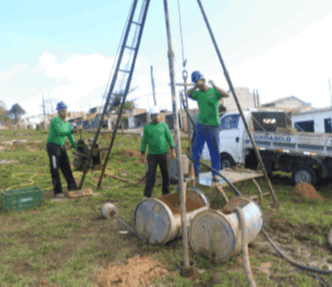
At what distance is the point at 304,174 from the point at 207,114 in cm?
401

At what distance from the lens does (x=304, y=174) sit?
6.90 metres

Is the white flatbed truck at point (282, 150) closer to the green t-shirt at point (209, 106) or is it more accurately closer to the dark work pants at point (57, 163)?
the green t-shirt at point (209, 106)

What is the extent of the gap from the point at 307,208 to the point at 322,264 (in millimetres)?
2409

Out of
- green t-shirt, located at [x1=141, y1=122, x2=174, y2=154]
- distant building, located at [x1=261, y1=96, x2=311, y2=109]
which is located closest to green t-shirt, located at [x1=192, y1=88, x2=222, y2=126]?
green t-shirt, located at [x1=141, y1=122, x2=174, y2=154]

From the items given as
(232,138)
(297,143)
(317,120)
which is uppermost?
(317,120)

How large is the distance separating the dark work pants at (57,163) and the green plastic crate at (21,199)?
25.7 inches

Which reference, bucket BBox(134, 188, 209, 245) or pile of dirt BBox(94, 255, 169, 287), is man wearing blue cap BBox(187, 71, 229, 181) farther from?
pile of dirt BBox(94, 255, 169, 287)

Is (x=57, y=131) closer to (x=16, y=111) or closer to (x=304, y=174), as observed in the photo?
(x=304, y=174)

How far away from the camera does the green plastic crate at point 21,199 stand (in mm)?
5262

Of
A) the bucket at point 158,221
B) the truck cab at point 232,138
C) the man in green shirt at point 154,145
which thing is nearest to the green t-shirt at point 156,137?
the man in green shirt at point 154,145

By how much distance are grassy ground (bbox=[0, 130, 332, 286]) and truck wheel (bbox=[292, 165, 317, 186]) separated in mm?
549

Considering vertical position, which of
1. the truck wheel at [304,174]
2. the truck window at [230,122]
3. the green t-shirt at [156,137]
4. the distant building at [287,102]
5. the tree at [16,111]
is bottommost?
the truck wheel at [304,174]

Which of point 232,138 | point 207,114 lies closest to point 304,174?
point 232,138

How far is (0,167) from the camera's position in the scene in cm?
946
